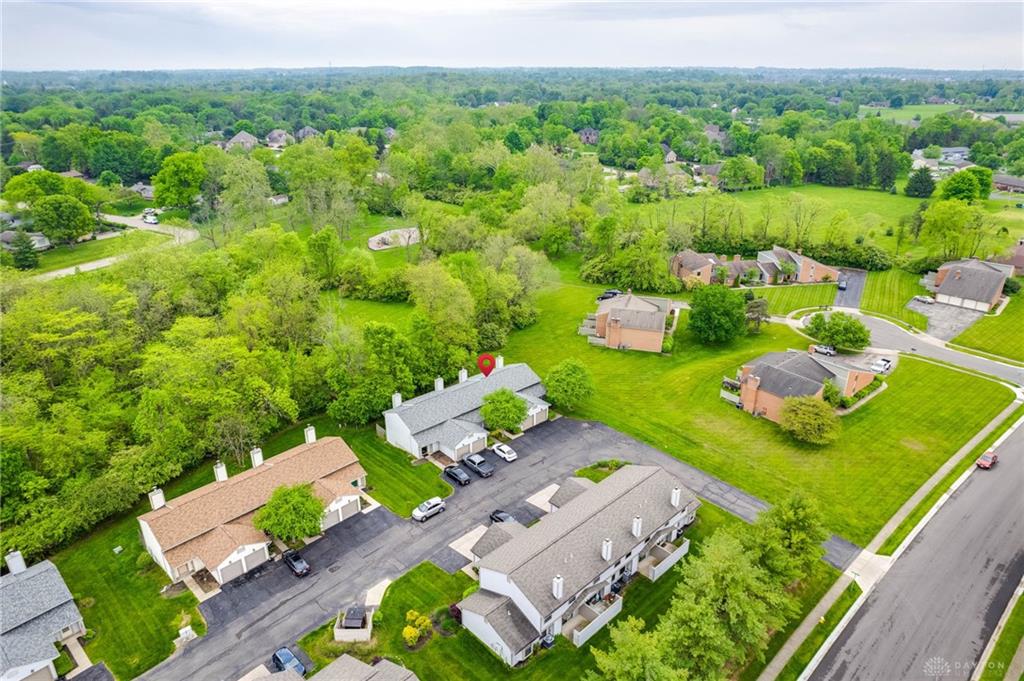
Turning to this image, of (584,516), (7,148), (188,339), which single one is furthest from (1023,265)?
(7,148)

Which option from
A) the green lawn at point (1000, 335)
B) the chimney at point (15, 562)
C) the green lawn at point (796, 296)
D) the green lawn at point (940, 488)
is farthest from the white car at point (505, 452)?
the green lawn at point (1000, 335)

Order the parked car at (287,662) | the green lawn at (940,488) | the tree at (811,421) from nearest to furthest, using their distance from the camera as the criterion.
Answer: the parked car at (287,662), the green lawn at (940,488), the tree at (811,421)

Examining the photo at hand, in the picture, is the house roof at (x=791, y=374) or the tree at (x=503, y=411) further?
the house roof at (x=791, y=374)

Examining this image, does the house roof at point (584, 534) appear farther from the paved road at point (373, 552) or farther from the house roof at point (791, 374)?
the house roof at point (791, 374)

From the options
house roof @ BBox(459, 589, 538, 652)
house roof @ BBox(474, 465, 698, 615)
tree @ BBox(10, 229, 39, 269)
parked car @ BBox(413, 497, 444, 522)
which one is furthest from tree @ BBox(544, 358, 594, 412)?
tree @ BBox(10, 229, 39, 269)

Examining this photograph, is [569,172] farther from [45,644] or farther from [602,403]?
[45,644]

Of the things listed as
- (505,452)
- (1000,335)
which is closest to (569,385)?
(505,452)

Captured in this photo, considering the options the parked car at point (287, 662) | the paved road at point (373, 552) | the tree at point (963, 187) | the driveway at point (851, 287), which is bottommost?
the paved road at point (373, 552)
